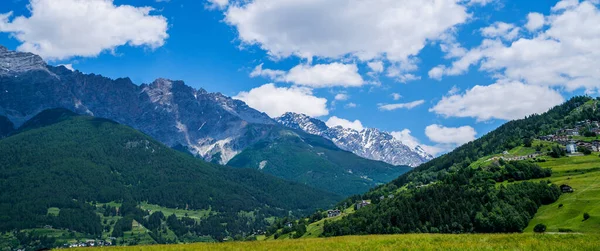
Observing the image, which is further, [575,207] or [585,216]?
[575,207]

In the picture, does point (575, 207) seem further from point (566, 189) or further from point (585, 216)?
point (566, 189)

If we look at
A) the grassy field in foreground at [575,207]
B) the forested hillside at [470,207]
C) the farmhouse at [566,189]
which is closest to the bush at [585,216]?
the grassy field in foreground at [575,207]

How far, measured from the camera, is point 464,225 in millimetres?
141625

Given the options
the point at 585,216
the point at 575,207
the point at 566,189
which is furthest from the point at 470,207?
the point at 585,216

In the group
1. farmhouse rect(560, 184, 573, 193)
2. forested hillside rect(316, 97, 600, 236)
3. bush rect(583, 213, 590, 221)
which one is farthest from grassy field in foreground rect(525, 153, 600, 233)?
forested hillside rect(316, 97, 600, 236)

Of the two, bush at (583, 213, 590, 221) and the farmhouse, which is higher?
the farmhouse

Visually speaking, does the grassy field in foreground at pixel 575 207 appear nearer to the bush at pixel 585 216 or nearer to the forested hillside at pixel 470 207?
the bush at pixel 585 216

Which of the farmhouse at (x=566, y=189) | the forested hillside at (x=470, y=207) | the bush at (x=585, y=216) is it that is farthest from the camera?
the farmhouse at (x=566, y=189)

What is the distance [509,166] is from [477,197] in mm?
52670

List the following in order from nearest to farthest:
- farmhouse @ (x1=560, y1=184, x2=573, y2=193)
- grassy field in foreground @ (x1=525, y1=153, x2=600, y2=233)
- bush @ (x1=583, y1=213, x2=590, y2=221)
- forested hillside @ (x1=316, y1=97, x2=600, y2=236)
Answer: grassy field in foreground @ (x1=525, y1=153, x2=600, y2=233)
bush @ (x1=583, y1=213, x2=590, y2=221)
forested hillside @ (x1=316, y1=97, x2=600, y2=236)
farmhouse @ (x1=560, y1=184, x2=573, y2=193)

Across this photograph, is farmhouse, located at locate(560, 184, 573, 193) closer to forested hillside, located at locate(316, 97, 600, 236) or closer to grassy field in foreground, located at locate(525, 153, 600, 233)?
grassy field in foreground, located at locate(525, 153, 600, 233)

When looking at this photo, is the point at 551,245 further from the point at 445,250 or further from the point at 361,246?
the point at 361,246

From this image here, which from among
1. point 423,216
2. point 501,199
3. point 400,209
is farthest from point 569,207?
point 400,209

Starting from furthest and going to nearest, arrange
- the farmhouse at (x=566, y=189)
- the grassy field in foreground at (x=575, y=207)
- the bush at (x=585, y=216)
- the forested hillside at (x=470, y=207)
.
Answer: the farmhouse at (x=566, y=189) → the forested hillside at (x=470, y=207) → the bush at (x=585, y=216) → the grassy field in foreground at (x=575, y=207)
